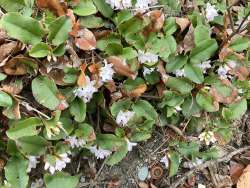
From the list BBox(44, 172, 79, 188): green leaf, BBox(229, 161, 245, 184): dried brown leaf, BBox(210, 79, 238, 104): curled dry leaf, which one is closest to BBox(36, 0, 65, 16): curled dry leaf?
BBox(44, 172, 79, 188): green leaf

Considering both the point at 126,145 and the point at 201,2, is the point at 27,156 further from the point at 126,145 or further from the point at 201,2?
the point at 201,2

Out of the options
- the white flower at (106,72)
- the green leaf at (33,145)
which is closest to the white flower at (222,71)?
the white flower at (106,72)

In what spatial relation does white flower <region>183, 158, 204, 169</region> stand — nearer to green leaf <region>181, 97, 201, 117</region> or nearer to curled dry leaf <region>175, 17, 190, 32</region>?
green leaf <region>181, 97, 201, 117</region>

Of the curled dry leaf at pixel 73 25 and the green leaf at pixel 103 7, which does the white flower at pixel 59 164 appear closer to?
the curled dry leaf at pixel 73 25

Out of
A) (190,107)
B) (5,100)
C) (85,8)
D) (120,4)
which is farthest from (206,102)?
(5,100)

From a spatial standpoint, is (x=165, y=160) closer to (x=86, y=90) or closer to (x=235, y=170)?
(x=235, y=170)
